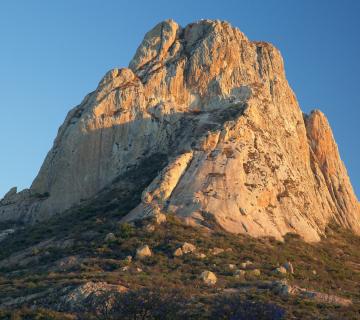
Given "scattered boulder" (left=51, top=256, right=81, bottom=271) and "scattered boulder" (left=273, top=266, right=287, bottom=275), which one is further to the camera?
"scattered boulder" (left=273, top=266, right=287, bottom=275)

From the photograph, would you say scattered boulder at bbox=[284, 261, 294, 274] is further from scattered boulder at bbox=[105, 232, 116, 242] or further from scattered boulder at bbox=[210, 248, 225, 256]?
scattered boulder at bbox=[105, 232, 116, 242]

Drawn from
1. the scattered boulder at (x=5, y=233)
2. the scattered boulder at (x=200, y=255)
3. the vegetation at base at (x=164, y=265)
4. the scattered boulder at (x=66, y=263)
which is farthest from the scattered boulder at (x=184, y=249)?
the scattered boulder at (x=5, y=233)

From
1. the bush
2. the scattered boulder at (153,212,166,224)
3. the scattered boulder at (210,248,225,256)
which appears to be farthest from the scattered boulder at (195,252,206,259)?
the bush

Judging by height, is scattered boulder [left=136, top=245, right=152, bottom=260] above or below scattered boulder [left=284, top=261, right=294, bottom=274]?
above

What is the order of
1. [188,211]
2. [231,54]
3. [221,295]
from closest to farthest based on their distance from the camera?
[221,295] → [188,211] → [231,54]

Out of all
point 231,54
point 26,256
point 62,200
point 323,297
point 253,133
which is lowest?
point 323,297

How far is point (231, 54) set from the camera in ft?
347

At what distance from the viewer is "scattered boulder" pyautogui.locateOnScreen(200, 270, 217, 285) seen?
64.5 m

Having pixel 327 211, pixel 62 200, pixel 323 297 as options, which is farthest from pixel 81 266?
pixel 327 211

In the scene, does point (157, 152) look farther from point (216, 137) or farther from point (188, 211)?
point (188, 211)

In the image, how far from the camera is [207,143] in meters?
88.2

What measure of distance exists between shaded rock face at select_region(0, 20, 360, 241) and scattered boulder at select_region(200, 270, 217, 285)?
13866 mm

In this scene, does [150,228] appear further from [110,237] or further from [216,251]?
[216,251]

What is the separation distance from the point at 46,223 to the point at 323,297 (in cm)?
4051
